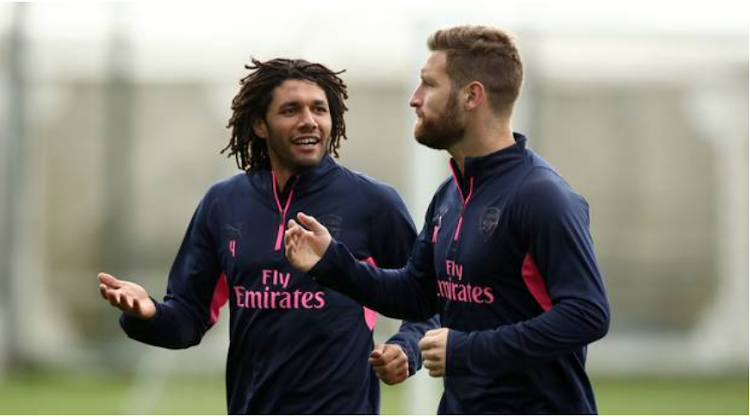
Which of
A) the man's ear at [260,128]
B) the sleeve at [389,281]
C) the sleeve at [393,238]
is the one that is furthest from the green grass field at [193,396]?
the sleeve at [389,281]

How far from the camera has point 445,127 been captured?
162 inches

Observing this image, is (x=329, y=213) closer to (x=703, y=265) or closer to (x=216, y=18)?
(x=216, y=18)

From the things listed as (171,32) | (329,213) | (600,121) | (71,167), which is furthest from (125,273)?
(329,213)

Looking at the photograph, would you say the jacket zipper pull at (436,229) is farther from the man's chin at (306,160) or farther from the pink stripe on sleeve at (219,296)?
the pink stripe on sleeve at (219,296)

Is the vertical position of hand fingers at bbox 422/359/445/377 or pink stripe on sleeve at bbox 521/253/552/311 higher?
pink stripe on sleeve at bbox 521/253/552/311

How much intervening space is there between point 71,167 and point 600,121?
5.37 m

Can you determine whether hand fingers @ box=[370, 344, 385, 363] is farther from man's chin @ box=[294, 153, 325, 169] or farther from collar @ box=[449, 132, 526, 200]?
man's chin @ box=[294, 153, 325, 169]

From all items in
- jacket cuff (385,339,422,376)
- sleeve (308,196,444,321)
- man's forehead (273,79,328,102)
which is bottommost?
jacket cuff (385,339,422,376)

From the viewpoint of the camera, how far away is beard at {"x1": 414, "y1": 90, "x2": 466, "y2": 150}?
13.5 ft

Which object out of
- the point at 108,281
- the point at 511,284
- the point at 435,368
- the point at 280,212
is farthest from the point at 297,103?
the point at 435,368

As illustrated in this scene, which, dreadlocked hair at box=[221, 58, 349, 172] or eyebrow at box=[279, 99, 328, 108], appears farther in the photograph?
dreadlocked hair at box=[221, 58, 349, 172]

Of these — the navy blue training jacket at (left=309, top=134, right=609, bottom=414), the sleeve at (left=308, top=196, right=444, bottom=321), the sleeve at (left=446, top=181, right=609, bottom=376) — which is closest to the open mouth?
the sleeve at (left=308, top=196, right=444, bottom=321)

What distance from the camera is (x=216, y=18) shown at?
1303 centimetres

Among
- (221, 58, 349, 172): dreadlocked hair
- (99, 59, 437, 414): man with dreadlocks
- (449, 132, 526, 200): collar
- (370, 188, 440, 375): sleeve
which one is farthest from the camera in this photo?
(221, 58, 349, 172): dreadlocked hair
